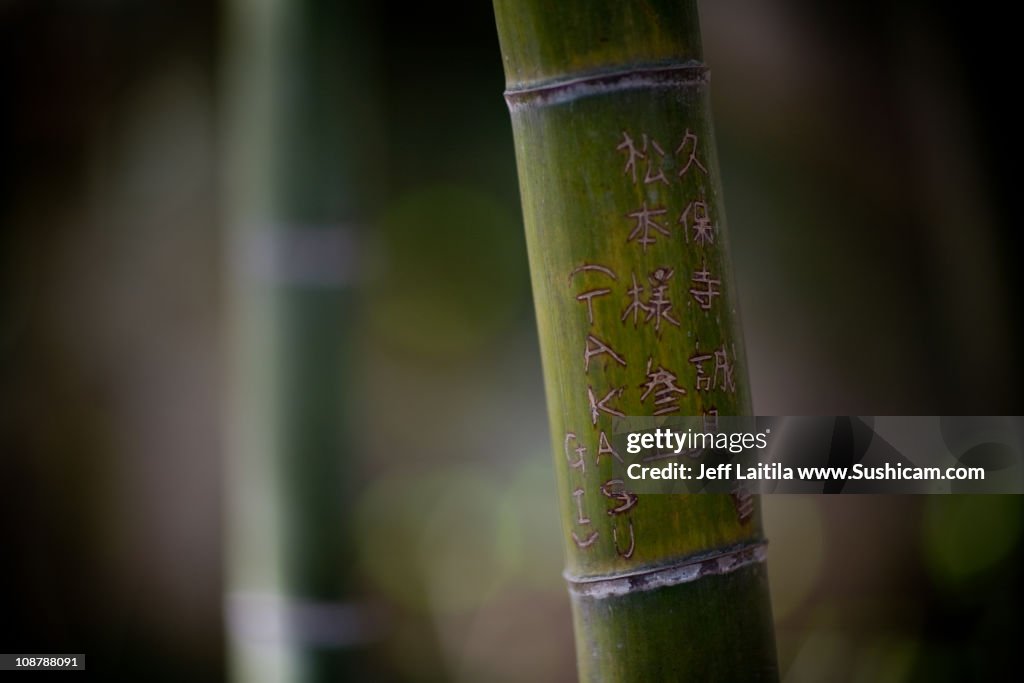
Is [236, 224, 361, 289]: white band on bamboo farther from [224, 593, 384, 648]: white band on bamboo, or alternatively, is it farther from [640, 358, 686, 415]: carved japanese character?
[640, 358, 686, 415]: carved japanese character

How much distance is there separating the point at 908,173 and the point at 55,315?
7.44 ft

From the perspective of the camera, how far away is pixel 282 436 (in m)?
1.40

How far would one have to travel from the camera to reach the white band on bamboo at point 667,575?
978 millimetres

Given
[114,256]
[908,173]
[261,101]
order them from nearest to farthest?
[261,101], [908,173], [114,256]

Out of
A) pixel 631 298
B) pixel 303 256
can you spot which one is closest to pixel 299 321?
pixel 303 256

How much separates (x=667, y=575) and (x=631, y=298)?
299 millimetres

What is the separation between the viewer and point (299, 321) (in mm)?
1413

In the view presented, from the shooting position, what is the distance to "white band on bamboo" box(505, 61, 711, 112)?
961mm

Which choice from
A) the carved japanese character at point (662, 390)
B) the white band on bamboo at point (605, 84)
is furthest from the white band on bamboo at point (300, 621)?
the white band on bamboo at point (605, 84)

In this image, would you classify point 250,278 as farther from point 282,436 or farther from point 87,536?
point 87,536

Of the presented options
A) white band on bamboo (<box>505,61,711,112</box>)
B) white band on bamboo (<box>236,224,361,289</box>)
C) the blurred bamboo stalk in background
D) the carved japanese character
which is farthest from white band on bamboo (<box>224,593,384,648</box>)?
white band on bamboo (<box>505,61,711,112</box>)

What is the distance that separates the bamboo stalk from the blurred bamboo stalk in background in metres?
0.47

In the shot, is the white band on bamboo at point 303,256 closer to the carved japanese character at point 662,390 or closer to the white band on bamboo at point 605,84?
the white band on bamboo at point 605,84

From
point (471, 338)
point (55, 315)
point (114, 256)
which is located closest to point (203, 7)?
point (114, 256)
